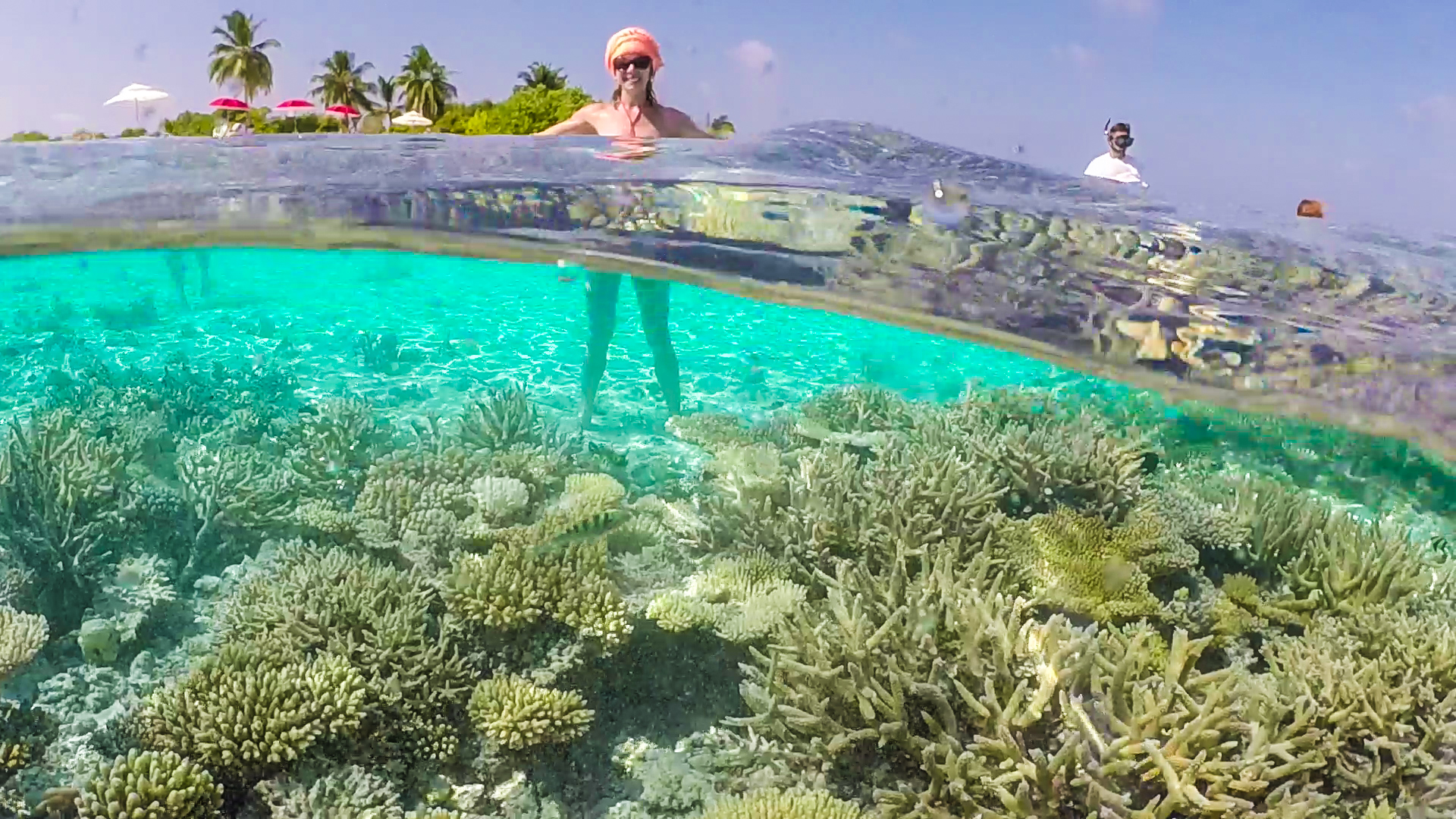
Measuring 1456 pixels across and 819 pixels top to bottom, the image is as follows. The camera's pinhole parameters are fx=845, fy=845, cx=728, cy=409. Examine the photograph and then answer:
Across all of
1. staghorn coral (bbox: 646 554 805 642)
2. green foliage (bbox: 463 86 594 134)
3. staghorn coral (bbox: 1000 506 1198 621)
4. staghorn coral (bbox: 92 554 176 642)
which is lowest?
staghorn coral (bbox: 92 554 176 642)

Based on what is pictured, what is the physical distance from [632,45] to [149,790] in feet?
19.9

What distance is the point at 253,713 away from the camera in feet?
14.8

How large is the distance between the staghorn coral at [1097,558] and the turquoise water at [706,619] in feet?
0.09

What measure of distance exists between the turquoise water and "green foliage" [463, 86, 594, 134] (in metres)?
30.4

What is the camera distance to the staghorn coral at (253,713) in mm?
4441

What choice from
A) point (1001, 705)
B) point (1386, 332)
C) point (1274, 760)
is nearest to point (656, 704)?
point (1001, 705)

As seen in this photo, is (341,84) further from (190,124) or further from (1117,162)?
(1117,162)

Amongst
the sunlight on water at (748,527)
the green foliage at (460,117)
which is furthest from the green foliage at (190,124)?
the sunlight on water at (748,527)

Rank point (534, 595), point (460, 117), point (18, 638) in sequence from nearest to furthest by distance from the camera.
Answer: point (18, 638) → point (534, 595) → point (460, 117)

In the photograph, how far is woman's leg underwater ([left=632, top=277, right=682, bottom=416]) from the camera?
8641mm

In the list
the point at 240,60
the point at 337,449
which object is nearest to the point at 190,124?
the point at 240,60

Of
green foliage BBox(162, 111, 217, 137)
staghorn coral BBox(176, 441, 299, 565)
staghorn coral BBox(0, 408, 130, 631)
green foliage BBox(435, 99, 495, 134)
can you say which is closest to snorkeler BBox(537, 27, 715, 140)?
staghorn coral BBox(176, 441, 299, 565)

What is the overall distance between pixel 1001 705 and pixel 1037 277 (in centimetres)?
454

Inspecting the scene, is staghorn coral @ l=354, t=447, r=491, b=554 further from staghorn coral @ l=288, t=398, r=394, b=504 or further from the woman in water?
the woman in water
